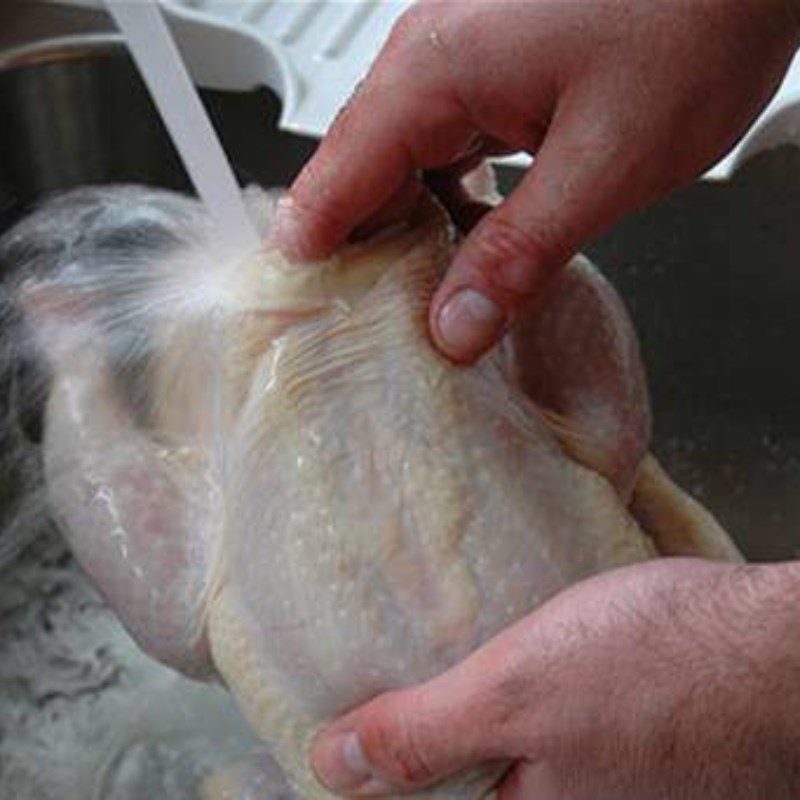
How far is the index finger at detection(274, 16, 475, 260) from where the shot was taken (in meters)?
0.81

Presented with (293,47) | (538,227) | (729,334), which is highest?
(538,227)

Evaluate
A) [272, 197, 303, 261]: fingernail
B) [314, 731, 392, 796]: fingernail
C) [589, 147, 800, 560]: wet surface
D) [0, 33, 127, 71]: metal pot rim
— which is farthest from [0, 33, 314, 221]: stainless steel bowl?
[314, 731, 392, 796]: fingernail

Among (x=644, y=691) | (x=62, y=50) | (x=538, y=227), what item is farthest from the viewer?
(x=62, y=50)

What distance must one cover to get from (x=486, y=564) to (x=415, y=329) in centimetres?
13

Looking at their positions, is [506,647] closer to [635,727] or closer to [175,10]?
[635,727]

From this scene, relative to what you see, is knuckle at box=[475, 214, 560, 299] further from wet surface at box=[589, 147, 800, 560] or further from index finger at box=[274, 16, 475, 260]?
wet surface at box=[589, 147, 800, 560]

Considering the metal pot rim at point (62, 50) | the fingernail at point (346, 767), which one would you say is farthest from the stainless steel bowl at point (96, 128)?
the fingernail at point (346, 767)

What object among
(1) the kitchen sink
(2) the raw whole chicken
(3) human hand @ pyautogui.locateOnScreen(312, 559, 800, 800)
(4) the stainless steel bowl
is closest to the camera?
(3) human hand @ pyautogui.locateOnScreen(312, 559, 800, 800)

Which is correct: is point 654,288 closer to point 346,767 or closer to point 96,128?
point 96,128

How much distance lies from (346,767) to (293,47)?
71cm

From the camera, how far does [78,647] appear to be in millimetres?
1178

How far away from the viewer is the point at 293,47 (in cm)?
131

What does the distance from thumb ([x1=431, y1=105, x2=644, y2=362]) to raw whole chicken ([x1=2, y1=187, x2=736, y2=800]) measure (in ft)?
0.11

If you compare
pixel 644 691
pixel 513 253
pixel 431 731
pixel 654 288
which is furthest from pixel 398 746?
pixel 654 288
